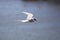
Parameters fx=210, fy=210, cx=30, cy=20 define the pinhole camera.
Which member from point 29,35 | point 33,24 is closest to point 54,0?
point 33,24

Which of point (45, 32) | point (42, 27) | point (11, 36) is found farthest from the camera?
point (42, 27)

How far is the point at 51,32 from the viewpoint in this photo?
485cm

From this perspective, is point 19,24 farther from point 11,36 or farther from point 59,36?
point 59,36

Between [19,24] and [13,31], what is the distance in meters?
0.70

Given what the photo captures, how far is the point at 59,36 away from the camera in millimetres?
4449

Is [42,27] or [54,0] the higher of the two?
[42,27]

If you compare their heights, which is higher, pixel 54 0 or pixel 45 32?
pixel 45 32

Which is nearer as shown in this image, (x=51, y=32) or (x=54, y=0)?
(x=51, y=32)

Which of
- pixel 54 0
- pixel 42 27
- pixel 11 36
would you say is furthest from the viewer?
pixel 54 0

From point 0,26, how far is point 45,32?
134 centimetres

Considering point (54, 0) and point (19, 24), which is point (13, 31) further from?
point (54, 0)

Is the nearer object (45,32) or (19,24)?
(45,32)

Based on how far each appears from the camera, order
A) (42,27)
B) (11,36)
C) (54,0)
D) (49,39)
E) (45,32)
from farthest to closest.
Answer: (54,0), (42,27), (45,32), (11,36), (49,39)

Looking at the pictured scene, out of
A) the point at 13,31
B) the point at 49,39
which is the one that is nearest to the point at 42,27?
the point at 13,31
